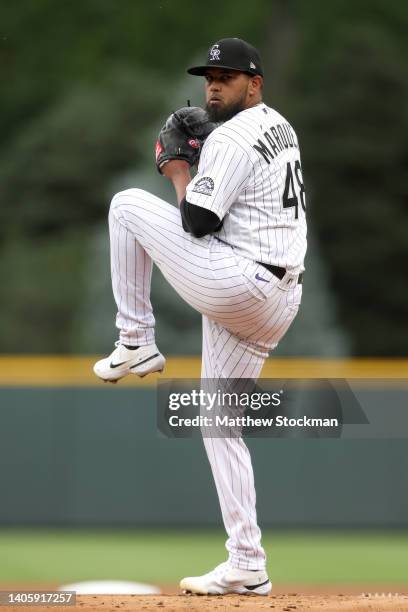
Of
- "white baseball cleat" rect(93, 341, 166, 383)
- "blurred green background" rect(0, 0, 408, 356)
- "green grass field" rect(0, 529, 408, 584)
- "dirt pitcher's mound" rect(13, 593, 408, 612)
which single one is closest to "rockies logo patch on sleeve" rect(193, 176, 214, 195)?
"white baseball cleat" rect(93, 341, 166, 383)

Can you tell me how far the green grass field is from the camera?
26.5 feet

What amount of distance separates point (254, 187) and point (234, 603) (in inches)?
57.5

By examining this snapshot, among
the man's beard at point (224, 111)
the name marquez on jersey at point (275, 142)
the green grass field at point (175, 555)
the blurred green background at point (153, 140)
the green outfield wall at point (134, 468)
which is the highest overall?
the blurred green background at point (153, 140)

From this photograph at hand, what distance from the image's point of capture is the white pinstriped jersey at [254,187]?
432 centimetres

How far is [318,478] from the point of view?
8859 mm

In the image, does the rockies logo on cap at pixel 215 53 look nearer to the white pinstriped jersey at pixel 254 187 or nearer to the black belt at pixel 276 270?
the white pinstriped jersey at pixel 254 187

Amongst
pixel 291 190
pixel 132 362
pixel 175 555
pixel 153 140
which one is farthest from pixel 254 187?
pixel 153 140

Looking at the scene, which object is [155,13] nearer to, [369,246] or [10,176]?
[10,176]

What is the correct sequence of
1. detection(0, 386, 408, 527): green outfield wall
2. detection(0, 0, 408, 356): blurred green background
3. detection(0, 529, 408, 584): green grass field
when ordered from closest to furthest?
detection(0, 529, 408, 584): green grass field < detection(0, 386, 408, 527): green outfield wall < detection(0, 0, 408, 356): blurred green background

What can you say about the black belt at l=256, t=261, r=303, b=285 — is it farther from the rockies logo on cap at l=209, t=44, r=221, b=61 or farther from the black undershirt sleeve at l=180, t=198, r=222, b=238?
the rockies logo on cap at l=209, t=44, r=221, b=61

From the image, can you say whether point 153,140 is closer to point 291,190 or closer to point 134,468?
point 134,468

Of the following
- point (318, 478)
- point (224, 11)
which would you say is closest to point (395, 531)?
point (318, 478)

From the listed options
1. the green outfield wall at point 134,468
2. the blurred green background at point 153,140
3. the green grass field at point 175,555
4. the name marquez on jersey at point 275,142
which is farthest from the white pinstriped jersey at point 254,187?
the blurred green background at point 153,140

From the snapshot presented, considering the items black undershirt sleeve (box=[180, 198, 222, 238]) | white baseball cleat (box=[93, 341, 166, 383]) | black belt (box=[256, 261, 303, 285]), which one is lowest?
white baseball cleat (box=[93, 341, 166, 383])
